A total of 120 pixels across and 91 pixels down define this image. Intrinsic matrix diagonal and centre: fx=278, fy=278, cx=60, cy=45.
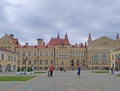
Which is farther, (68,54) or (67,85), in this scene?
(68,54)

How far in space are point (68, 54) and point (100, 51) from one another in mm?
12143

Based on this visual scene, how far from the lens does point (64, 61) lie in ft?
342

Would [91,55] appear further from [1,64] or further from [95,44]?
[1,64]

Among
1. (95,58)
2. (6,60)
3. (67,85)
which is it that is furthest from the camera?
(95,58)

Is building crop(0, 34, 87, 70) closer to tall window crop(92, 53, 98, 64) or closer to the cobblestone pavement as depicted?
tall window crop(92, 53, 98, 64)

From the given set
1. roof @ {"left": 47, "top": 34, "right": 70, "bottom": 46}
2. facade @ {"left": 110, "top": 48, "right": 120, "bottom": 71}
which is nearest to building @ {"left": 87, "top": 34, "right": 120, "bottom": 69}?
roof @ {"left": 47, "top": 34, "right": 70, "bottom": 46}

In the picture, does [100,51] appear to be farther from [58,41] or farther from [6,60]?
[6,60]

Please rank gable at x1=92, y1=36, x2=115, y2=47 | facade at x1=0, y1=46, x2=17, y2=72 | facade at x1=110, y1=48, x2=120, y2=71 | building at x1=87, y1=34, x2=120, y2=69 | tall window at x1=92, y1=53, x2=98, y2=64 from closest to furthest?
facade at x1=0, y1=46, x2=17, y2=72 < facade at x1=110, y1=48, x2=120, y2=71 < building at x1=87, y1=34, x2=120, y2=69 < tall window at x1=92, y1=53, x2=98, y2=64 < gable at x1=92, y1=36, x2=115, y2=47

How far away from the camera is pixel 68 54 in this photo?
344 feet

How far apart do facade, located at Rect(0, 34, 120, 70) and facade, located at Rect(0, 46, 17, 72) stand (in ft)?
73.0

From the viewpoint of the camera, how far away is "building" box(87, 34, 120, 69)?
104062 millimetres

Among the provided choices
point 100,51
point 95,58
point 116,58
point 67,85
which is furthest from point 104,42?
point 67,85

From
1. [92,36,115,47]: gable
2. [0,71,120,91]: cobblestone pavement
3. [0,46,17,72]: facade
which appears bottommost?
[0,71,120,91]: cobblestone pavement

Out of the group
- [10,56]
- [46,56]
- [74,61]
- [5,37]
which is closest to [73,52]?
[74,61]
